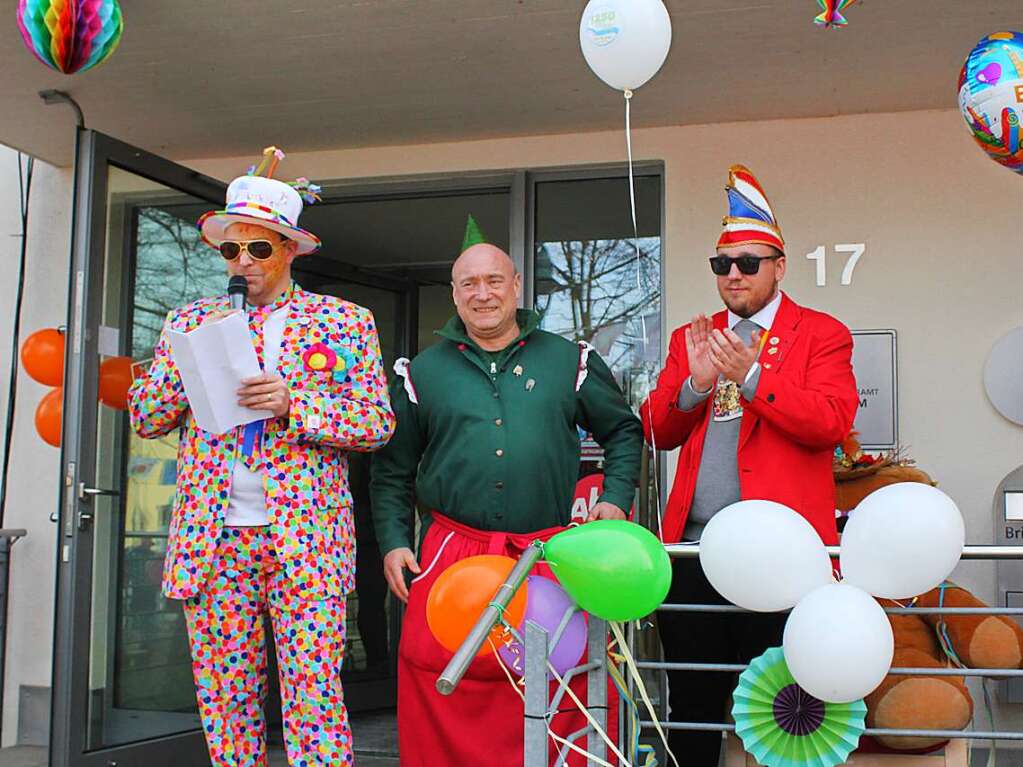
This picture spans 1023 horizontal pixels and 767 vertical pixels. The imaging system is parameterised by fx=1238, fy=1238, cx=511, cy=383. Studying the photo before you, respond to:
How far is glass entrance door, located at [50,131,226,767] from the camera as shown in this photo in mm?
3953

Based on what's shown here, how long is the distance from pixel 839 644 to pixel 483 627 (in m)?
0.65

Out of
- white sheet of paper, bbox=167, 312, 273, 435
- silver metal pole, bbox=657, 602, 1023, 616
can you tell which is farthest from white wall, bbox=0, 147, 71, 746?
silver metal pole, bbox=657, 602, 1023, 616

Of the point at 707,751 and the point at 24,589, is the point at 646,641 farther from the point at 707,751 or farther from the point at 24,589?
the point at 24,589

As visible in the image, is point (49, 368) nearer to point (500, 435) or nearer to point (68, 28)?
point (68, 28)

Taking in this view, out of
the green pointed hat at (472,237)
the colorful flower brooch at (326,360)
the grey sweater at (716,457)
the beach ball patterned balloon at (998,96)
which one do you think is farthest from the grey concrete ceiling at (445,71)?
the grey sweater at (716,457)

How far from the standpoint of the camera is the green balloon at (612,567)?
2.31m

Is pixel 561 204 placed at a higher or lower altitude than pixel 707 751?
higher

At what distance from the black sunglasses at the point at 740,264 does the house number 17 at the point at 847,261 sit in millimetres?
1551

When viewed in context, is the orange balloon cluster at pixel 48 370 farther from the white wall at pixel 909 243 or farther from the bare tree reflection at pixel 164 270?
the white wall at pixel 909 243

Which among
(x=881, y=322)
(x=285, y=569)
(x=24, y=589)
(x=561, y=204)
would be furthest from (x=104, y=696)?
(x=881, y=322)

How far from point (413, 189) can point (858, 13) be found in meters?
1.97

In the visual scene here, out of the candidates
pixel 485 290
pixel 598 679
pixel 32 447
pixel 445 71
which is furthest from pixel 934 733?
pixel 32 447

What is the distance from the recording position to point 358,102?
173 inches

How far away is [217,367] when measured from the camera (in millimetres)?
2789
